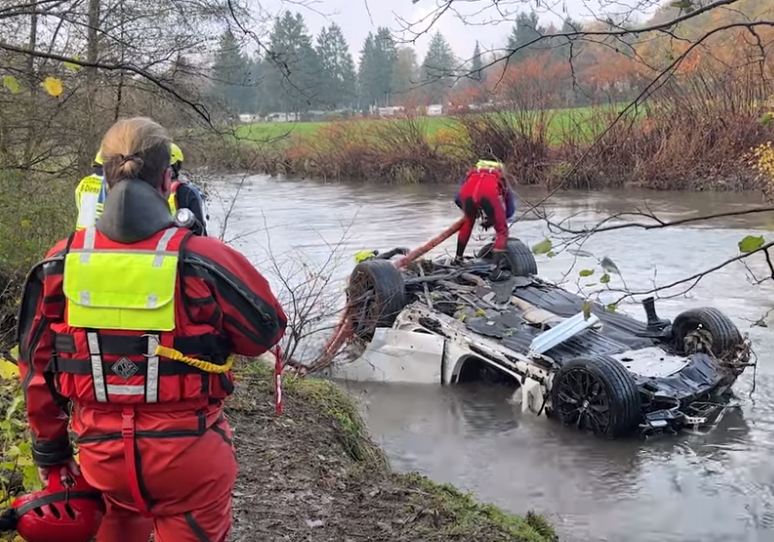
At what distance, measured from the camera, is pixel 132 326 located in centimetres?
230

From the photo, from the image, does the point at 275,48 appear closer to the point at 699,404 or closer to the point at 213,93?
the point at 699,404

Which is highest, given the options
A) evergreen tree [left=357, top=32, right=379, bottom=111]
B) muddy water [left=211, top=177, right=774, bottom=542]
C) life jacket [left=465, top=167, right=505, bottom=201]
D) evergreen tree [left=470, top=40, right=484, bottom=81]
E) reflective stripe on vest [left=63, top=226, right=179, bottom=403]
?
evergreen tree [left=357, top=32, right=379, bottom=111]

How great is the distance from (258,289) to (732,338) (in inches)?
274

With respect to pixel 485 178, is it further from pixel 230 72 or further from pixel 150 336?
pixel 150 336

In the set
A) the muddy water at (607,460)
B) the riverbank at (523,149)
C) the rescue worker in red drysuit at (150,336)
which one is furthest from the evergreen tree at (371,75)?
the rescue worker in red drysuit at (150,336)

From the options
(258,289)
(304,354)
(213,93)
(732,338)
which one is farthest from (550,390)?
(213,93)

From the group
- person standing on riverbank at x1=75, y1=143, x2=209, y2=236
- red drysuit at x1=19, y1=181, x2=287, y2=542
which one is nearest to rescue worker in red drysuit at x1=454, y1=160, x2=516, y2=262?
person standing on riverbank at x1=75, y1=143, x2=209, y2=236

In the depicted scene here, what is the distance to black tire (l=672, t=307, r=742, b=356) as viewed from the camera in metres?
8.23

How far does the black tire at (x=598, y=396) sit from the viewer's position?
7195mm

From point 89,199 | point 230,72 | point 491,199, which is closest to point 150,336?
point 89,199

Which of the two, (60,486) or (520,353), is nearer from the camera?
(60,486)

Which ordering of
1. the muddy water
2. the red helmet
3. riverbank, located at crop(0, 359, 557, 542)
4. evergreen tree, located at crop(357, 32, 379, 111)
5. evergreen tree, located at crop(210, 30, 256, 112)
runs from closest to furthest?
1. the red helmet
2. riverbank, located at crop(0, 359, 557, 542)
3. the muddy water
4. evergreen tree, located at crop(210, 30, 256, 112)
5. evergreen tree, located at crop(357, 32, 379, 111)

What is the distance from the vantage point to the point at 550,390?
7.82 meters

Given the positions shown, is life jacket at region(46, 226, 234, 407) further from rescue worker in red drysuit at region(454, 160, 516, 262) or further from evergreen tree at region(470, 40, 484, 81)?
rescue worker in red drysuit at region(454, 160, 516, 262)
